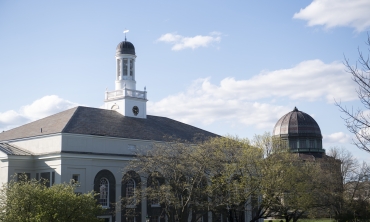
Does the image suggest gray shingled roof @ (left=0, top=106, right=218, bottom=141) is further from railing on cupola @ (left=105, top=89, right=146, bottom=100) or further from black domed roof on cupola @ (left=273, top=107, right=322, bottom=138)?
black domed roof on cupola @ (left=273, top=107, right=322, bottom=138)

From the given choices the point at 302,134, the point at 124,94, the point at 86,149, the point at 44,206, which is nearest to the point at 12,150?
the point at 86,149

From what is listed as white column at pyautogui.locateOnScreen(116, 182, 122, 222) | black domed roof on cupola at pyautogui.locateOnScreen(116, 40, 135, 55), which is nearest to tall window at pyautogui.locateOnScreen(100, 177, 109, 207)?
white column at pyautogui.locateOnScreen(116, 182, 122, 222)

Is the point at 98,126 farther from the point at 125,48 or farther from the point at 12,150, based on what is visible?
the point at 125,48

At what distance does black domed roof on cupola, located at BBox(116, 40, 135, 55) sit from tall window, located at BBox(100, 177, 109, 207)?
56.8ft

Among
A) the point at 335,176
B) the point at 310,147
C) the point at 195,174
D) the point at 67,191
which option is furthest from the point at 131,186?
the point at 310,147

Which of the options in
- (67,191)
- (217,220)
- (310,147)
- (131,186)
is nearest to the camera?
(67,191)

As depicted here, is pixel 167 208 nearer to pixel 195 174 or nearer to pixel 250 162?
pixel 195 174

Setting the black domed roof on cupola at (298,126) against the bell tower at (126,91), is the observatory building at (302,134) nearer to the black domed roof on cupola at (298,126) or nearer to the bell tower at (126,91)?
the black domed roof on cupola at (298,126)

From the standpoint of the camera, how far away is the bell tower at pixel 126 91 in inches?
2292

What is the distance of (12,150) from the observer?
48906 mm

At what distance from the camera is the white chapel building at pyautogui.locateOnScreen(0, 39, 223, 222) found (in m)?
46.8

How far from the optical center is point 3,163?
4697 cm

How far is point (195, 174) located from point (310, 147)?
50.3 meters

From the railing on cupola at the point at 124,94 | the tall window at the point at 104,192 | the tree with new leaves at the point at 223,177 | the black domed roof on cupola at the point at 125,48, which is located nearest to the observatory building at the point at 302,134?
the railing on cupola at the point at 124,94
